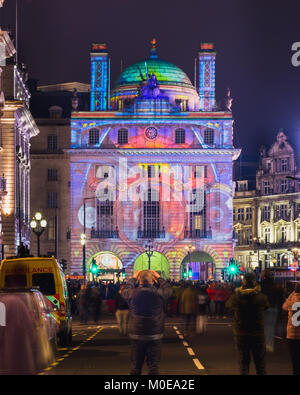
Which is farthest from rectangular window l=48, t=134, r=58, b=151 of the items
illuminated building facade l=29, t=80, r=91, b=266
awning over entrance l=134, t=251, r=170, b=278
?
awning over entrance l=134, t=251, r=170, b=278

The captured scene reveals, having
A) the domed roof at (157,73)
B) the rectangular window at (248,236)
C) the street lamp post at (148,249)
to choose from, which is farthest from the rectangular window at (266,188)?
the street lamp post at (148,249)

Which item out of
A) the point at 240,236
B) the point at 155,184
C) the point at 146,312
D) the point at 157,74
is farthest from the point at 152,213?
the point at 146,312

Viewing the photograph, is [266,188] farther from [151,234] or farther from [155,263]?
[151,234]

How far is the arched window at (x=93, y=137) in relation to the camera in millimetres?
135125

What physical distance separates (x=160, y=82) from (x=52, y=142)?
15551 millimetres

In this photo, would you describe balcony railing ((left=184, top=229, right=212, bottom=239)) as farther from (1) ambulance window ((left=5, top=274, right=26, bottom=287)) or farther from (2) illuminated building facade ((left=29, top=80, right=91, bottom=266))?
(1) ambulance window ((left=5, top=274, right=26, bottom=287))

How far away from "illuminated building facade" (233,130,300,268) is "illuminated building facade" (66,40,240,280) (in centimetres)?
968

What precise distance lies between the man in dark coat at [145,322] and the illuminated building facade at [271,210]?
11970 cm

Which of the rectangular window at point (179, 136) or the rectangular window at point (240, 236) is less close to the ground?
the rectangular window at point (179, 136)

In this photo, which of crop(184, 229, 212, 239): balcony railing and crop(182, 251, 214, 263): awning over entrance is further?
crop(182, 251, 214, 263): awning over entrance

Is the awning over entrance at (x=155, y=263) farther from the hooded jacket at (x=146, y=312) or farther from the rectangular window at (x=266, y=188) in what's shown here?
the hooded jacket at (x=146, y=312)

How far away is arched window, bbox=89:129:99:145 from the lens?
135 m
